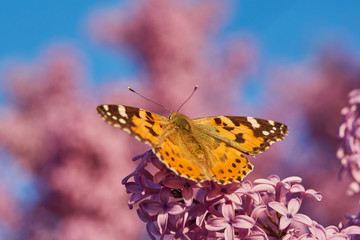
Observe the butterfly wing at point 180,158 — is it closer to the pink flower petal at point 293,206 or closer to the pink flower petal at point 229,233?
the pink flower petal at point 229,233

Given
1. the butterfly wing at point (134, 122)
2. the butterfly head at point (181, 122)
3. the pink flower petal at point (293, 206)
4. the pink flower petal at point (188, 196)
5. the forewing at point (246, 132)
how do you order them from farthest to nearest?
the butterfly head at point (181, 122) < the forewing at point (246, 132) < the butterfly wing at point (134, 122) < the pink flower petal at point (293, 206) < the pink flower petal at point (188, 196)

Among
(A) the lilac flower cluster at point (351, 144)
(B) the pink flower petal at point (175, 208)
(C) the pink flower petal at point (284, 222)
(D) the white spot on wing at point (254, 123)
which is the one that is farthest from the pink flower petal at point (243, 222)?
(A) the lilac flower cluster at point (351, 144)

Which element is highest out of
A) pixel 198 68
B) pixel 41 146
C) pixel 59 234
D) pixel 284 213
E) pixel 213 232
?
pixel 198 68

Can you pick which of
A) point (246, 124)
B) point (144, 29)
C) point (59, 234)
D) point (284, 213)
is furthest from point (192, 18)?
point (284, 213)

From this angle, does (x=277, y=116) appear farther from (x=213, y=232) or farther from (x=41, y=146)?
(x=213, y=232)

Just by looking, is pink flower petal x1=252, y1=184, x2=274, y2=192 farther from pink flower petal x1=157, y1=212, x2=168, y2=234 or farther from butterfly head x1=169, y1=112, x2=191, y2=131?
butterfly head x1=169, y1=112, x2=191, y2=131
